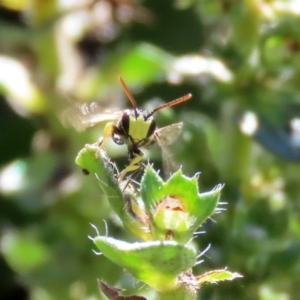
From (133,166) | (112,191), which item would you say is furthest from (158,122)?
(112,191)

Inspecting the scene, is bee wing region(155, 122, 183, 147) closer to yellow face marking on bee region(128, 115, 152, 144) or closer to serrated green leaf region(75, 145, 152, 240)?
yellow face marking on bee region(128, 115, 152, 144)

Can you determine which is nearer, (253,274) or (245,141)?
(253,274)

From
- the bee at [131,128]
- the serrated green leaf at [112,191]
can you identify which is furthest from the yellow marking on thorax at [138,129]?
the serrated green leaf at [112,191]

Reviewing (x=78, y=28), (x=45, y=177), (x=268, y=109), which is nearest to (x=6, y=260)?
(x=45, y=177)

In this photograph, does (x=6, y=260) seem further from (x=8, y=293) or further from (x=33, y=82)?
(x=33, y=82)

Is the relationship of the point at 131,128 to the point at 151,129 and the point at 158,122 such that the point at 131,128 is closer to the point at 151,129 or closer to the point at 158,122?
the point at 151,129

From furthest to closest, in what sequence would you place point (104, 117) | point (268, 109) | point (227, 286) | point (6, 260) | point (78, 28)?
point (78, 28) → point (6, 260) → point (268, 109) → point (227, 286) → point (104, 117)

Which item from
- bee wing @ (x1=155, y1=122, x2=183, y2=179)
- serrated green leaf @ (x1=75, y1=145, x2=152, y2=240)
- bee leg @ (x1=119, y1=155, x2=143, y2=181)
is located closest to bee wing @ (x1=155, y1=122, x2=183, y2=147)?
bee wing @ (x1=155, y1=122, x2=183, y2=179)
